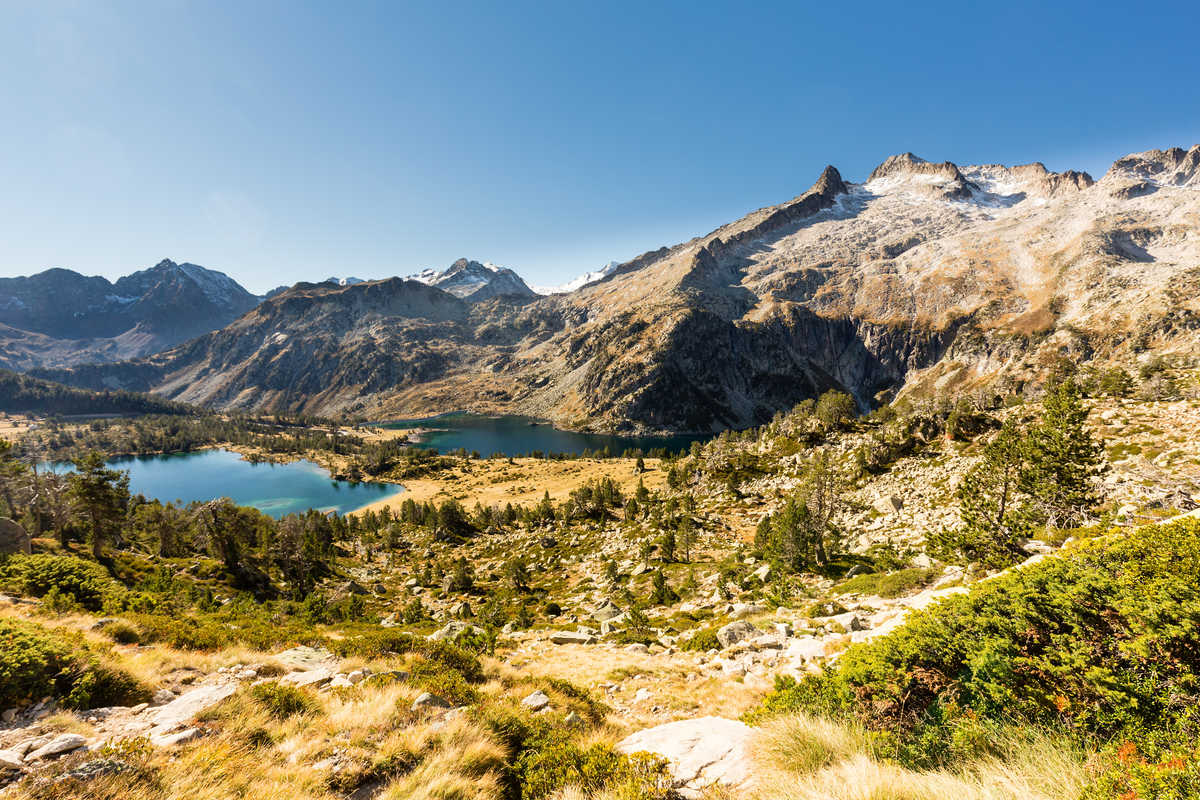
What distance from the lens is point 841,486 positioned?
155 ft

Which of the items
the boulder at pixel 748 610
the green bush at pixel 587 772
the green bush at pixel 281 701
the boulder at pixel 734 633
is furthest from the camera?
the boulder at pixel 748 610

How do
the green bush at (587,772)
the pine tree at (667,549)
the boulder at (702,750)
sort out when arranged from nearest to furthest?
the green bush at (587,772), the boulder at (702,750), the pine tree at (667,549)

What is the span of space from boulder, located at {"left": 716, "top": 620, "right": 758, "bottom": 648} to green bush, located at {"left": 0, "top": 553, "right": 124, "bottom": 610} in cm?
2522

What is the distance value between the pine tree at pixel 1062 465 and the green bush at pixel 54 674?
34.0m

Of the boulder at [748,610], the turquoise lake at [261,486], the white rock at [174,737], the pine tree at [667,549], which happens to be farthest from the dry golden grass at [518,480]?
the white rock at [174,737]

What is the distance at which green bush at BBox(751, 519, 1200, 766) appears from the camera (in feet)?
20.7

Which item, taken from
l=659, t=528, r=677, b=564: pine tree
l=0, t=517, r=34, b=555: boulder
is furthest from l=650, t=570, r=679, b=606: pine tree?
l=0, t=517, r=34, b=555: boulder

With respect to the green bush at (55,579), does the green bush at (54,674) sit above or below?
above

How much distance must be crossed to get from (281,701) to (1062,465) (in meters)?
31.4

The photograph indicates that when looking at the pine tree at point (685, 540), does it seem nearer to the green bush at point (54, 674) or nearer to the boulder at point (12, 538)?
the green bush at point (54, 674)

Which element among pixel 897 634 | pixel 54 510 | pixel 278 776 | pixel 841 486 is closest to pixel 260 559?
pixel 54 510

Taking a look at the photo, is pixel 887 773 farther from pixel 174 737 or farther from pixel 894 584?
pixel 894 584

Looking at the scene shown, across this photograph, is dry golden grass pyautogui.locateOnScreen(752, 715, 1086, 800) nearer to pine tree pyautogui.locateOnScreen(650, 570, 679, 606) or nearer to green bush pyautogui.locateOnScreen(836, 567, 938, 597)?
green bush pyautogui.locateOnScreen(836, 567, 938, 597)

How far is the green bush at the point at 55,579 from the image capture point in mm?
16422
